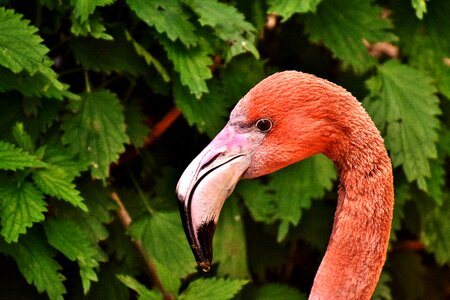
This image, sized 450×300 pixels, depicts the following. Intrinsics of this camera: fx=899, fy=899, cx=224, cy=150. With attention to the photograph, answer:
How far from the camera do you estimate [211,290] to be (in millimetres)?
2791

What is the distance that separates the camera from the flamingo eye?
7.16 ft

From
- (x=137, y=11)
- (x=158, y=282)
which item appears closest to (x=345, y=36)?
(x=137, y=11)

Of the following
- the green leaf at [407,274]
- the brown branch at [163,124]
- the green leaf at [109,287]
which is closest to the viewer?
the green leaf at [109,287]

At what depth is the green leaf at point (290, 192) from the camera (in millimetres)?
3254

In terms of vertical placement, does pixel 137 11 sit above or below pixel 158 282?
above

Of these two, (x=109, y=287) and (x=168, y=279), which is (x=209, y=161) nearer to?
(x=168, y=279)

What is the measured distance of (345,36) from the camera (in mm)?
3223

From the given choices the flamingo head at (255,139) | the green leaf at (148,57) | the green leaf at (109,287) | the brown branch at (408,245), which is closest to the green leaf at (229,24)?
the green leaf at (148,57)

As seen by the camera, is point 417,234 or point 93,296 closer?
point 93,296

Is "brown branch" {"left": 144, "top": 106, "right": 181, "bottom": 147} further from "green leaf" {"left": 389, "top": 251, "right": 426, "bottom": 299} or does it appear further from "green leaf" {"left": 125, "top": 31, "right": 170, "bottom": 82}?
"green leaf" {"left": 389, "top": 251, "right": 426, "bottom": 299}

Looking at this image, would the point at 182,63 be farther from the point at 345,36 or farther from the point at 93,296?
the point at 93,296

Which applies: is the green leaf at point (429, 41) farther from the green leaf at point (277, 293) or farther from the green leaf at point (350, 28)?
the green leaf at point (277, 293)

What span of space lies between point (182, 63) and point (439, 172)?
3.74 ft

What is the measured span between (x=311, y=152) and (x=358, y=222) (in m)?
0.21
